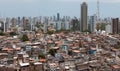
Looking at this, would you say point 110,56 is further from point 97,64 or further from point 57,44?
point 57,44

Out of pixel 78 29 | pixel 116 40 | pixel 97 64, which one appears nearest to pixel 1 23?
pixel 78 29

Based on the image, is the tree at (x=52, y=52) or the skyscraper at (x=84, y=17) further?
the skyscraper at (x=84, y=17)

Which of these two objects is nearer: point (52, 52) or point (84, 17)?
point (52, 52)

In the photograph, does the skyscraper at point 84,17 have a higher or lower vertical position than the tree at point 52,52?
higher

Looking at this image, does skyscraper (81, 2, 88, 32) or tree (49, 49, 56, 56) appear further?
skyscraper (81, 2, 88, 32)

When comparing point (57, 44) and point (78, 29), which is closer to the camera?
point (57, 44)

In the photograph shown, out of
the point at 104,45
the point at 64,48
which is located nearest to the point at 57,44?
the point at 64,48

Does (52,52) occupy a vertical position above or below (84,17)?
below

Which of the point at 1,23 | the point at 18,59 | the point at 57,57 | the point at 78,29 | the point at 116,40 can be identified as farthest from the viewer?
the point at 78,29

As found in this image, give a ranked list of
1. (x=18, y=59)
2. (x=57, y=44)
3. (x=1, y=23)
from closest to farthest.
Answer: (x=18, y=59) < (x=57, y=44) < (x=1, y=23)

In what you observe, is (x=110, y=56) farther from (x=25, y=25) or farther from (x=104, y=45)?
(x=25, y=25)

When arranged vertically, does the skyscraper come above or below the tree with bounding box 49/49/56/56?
above
